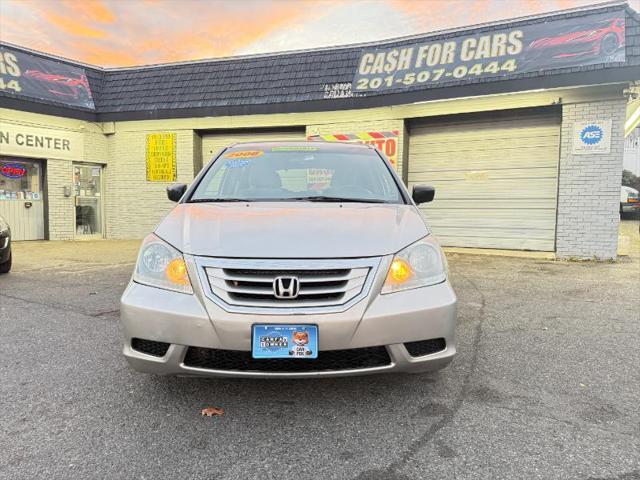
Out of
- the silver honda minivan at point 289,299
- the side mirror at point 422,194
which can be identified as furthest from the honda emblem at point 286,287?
the side mirror at point 422,194

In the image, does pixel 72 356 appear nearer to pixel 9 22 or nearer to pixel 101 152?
pixel 101 152

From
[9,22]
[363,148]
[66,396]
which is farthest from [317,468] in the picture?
[9,22]

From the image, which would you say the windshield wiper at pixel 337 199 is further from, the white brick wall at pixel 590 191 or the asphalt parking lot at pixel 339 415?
the white brick wall at pixel 590 191

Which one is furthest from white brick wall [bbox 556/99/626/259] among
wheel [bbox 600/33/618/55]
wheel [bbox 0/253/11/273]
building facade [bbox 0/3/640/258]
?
wheel [bbox 0/253/11/273]

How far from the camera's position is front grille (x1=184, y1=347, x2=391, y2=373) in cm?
223

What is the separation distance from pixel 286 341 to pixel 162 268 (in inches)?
32.1

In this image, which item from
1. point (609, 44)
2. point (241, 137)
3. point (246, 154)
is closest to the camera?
point (246, 154)

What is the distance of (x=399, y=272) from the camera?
238cm

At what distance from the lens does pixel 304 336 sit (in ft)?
7.12

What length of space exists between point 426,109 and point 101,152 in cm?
889

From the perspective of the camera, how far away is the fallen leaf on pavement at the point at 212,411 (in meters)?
2.47

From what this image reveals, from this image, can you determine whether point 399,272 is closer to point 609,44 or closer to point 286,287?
point 286,287

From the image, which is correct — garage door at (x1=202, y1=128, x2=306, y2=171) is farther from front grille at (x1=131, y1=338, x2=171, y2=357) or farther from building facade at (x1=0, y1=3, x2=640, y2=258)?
front grille at (x1=131, y1=338, x2=171, y2=357)

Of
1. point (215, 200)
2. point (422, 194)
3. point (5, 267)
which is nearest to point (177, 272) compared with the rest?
point (215, 200)
